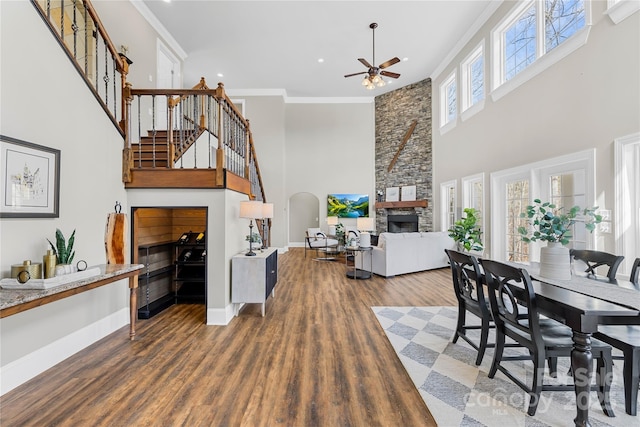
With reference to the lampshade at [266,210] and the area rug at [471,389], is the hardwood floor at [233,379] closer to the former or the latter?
the area rug at [471,389]

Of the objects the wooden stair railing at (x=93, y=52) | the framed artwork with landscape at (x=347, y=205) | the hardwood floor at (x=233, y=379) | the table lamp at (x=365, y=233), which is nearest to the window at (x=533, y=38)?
the table lamp at (x=365, y=233)

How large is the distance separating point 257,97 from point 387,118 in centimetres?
475

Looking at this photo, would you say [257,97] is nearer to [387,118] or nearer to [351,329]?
[387,118]

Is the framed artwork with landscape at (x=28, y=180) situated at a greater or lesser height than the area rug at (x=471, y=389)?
greater

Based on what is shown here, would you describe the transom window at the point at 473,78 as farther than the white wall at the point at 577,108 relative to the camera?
Yes

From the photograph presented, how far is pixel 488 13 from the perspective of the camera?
548cm

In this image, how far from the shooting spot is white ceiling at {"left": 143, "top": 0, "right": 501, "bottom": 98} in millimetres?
5469

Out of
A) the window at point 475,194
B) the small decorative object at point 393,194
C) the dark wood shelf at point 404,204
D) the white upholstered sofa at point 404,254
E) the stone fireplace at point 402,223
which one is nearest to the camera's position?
the white upholstered sofa at point 404,254

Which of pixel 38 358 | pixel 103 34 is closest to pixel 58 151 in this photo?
pixel 103 34

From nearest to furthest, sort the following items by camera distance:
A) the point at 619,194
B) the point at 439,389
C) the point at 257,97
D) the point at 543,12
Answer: the point at 439,389
the point at 619,194
the point at 543,12
the point at 257,97

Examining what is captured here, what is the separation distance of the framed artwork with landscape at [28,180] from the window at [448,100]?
25.4ft

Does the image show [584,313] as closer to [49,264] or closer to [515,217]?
[49,264]

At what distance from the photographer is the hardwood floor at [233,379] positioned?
181cm

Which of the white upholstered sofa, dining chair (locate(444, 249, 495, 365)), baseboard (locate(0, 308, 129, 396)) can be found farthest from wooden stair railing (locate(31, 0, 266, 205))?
the white upholstered sofa
